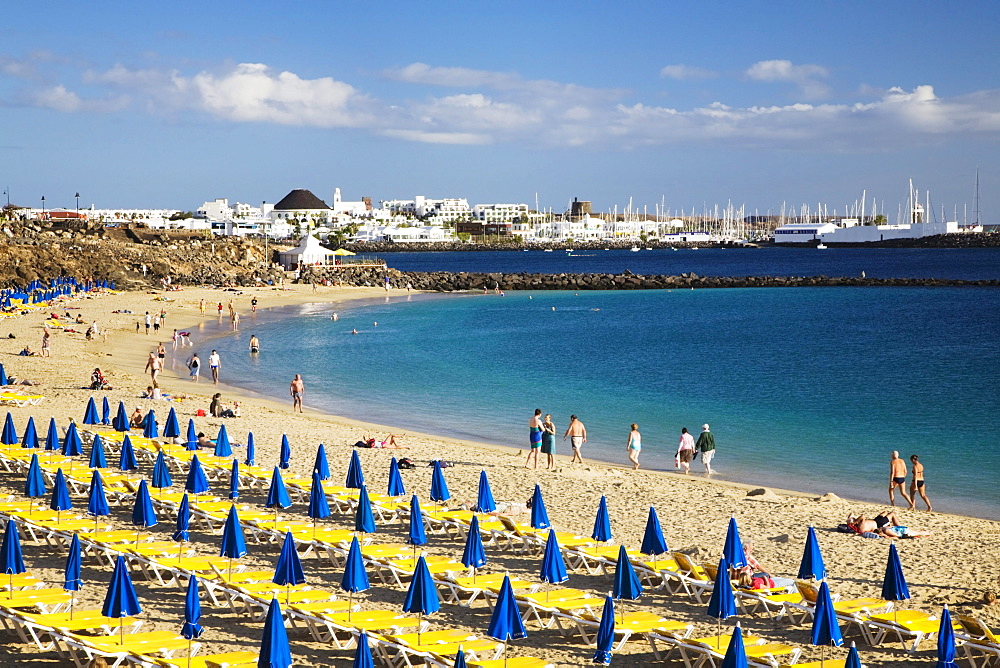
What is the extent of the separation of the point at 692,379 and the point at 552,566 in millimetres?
24513

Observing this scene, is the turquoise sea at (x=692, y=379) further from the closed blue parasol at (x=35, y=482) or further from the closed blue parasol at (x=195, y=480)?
the closed blue parasol at (x=35, y=482)

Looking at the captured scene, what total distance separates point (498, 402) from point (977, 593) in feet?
58.8

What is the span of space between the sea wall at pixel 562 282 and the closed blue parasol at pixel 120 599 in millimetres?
69330

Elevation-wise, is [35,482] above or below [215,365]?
above

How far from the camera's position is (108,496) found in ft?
45.1

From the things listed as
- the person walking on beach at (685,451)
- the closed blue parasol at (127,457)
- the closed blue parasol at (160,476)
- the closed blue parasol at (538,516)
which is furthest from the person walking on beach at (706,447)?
the closed blue parasol at (127,457)

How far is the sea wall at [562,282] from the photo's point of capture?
8212cm

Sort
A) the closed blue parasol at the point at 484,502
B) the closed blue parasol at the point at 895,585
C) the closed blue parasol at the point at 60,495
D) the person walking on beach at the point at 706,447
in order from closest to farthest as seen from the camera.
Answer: the closed blue parasol at the point at 895,585
the closed blue parasol at the point at 60,495
the closed blue parasol at the point at 484,502
the person walking on beach at the point at 706,447

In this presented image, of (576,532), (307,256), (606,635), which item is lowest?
(576,532)

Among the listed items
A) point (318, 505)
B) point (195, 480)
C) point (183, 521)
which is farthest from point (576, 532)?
point (195, 480)

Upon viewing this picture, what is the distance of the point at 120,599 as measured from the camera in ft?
28.3

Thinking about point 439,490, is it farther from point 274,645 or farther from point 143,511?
point 274,645

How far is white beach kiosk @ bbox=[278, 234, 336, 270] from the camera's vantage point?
8543 centimetres

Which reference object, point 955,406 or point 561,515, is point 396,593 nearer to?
point 561,515
